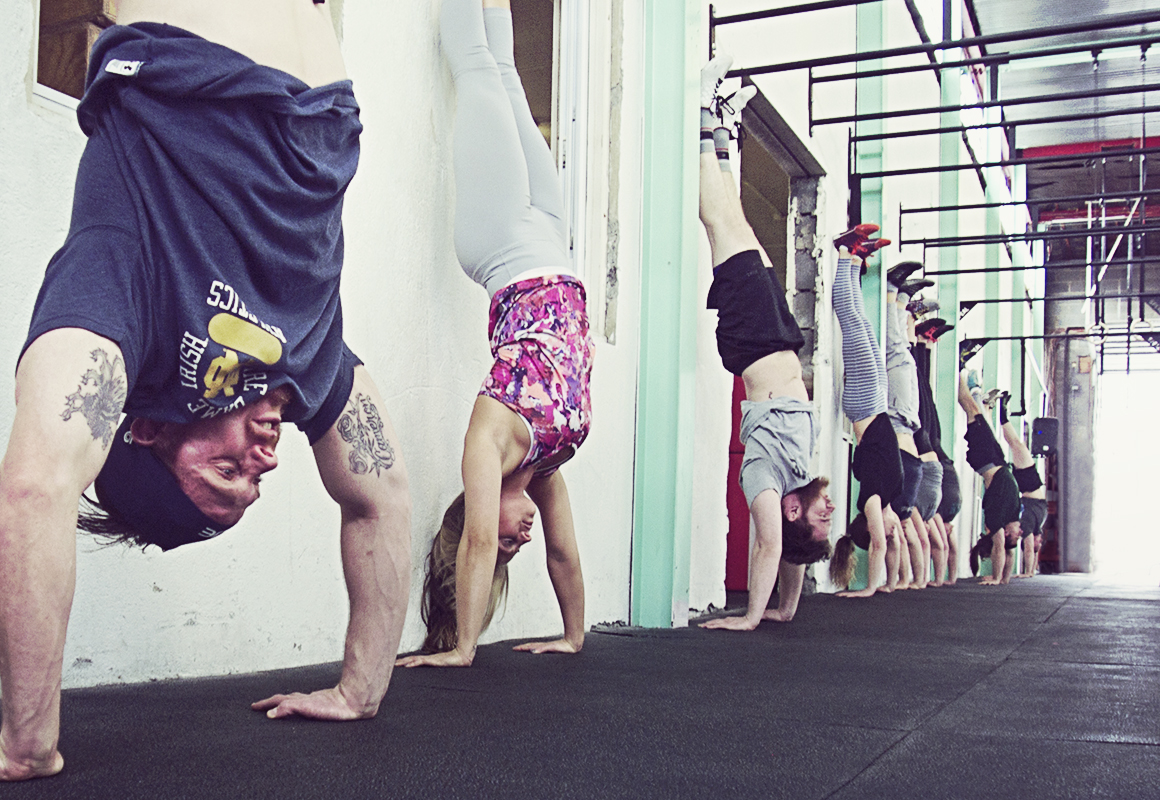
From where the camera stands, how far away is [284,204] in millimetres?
1427

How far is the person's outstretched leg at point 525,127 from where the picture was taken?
3.10 m

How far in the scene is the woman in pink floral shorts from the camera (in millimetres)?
2701

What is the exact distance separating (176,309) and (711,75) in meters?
3.62

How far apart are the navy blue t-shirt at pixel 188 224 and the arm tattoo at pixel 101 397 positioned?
0.02m

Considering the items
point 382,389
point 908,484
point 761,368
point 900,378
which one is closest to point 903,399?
point 900,378

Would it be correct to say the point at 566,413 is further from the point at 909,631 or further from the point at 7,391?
the point at 909,631

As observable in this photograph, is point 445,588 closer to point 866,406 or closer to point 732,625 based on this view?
point 732,625

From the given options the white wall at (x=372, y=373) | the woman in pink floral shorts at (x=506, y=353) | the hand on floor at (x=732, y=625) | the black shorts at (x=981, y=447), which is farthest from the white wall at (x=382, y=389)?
the black shorts at (x=981, y=447)

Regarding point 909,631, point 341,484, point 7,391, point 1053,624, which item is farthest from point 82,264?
point 1053,624

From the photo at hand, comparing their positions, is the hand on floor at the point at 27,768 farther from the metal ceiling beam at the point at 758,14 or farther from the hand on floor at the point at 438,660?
the metal ceiling beam at the point at 758,14

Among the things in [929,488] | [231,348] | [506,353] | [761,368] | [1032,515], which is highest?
[761,368]

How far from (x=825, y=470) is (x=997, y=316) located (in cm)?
873

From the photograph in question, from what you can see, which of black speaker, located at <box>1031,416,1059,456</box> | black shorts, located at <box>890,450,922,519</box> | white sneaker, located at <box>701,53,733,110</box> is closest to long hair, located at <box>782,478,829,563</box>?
white sneaker, located at <box>701,53,733,110</box>

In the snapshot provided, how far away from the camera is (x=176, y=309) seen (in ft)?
4.31
